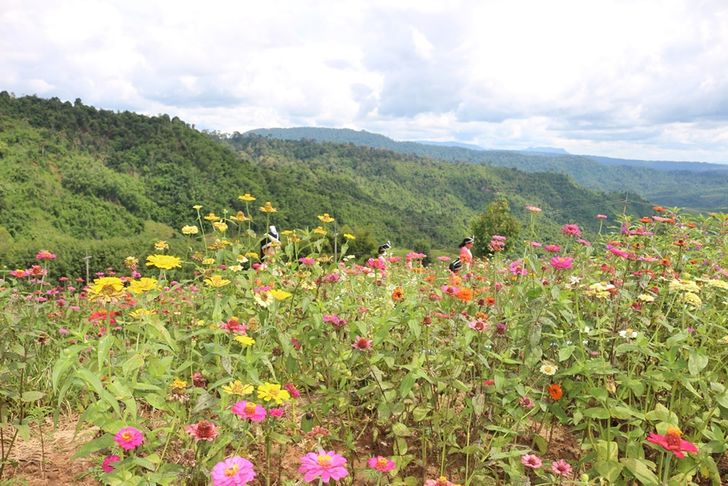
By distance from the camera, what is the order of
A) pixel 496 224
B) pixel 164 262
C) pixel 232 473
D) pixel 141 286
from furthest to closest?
pixel 496 224 → pixel 164 262 → pixel 141 286 → pixel 232 473

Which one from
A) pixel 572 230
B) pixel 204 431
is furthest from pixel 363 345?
pixel 572 230

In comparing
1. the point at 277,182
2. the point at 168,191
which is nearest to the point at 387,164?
the point at 277,182

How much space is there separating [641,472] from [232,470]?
4.39ft

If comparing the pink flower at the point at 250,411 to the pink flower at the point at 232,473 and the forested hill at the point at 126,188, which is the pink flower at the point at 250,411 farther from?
the forested hill at the point at 126,188

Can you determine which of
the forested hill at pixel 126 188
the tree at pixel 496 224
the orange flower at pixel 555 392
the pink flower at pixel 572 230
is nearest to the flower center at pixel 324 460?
the orange flower at pixel 555 392

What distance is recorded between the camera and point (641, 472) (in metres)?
1.53

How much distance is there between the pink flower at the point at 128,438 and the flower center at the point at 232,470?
1.03 ft

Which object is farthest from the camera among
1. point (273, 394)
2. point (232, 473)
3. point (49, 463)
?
point (49, 463)

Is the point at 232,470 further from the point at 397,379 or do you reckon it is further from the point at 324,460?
the point at 397,379

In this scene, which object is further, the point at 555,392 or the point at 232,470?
the point at 555,392

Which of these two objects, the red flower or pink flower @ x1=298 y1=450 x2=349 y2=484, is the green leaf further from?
pink flower @ x1=298 y1=450 x2=349 y2=484

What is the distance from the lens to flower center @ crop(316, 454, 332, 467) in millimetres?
1179

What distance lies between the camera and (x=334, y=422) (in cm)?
239

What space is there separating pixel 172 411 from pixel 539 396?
1.54m
